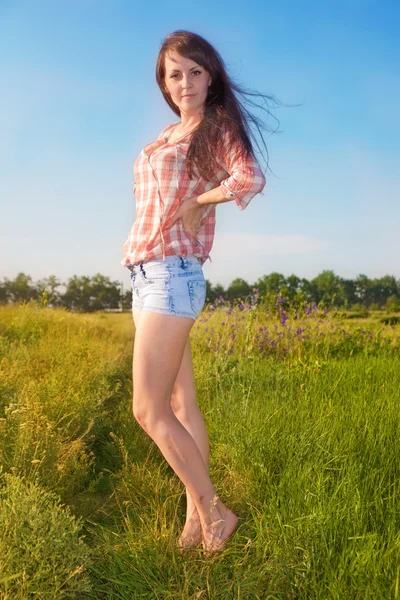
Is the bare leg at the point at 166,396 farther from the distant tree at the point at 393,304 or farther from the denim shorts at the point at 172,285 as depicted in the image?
the distant tree at the point at 393,304

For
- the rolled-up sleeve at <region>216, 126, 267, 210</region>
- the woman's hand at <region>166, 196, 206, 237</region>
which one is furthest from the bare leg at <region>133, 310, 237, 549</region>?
the rolled-up sleeve at <region>216, 126, 267, 210</region>

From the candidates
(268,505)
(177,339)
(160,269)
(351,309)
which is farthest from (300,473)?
(351,309)

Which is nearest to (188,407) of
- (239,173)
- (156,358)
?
(156,358)

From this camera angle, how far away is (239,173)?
2750 mm

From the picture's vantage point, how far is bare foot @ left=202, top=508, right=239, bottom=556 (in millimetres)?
2875

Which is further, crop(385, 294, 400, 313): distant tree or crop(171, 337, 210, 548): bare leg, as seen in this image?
crop(385, 294, 400, 313): distant tree

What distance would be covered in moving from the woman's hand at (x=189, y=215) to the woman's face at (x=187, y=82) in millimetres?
588

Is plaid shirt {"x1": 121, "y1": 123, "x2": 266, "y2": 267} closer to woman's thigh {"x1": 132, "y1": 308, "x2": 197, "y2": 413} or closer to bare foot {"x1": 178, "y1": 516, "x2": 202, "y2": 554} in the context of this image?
woman's thigh {"x1": 132, "y1": 308, "x2": 197, "y2": 413}

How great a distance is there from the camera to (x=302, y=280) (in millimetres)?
11961

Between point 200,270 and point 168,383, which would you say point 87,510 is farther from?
point 200,270

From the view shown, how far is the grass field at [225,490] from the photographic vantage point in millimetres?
2486

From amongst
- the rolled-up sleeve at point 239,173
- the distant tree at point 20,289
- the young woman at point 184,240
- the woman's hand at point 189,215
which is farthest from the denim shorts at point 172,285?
the distant tree at point 20,289

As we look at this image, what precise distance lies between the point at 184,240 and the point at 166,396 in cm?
75

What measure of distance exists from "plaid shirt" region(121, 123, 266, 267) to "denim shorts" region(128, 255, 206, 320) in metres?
0.04
